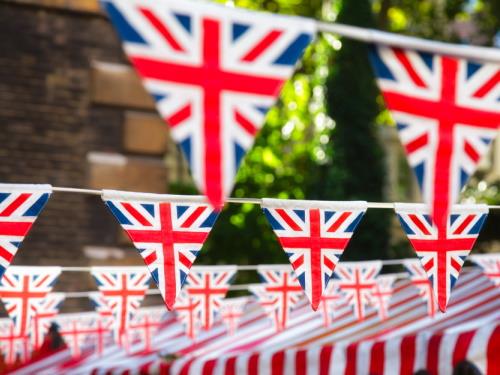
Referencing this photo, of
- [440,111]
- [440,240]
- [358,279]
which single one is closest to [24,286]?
[358,279]

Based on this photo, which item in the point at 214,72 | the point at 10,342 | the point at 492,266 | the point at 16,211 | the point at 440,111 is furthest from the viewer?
the point at 10,342

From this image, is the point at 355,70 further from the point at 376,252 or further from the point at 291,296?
the point at 291,296

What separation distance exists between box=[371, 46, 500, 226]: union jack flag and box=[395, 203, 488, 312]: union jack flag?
4.91 feet

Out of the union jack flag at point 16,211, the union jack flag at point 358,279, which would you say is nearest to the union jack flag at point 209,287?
the union jack flag at point 358,279

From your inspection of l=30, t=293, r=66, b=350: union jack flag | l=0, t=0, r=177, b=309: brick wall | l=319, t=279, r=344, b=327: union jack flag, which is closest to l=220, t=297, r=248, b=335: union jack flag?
l=319, t=279, r=344, b=327: union jack flag

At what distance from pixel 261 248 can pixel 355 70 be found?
3.40m

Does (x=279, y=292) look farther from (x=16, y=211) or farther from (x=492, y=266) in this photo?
(x=16, y=211)

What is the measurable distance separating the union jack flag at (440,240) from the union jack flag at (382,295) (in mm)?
2210

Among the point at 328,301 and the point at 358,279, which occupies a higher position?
the point at 358,279

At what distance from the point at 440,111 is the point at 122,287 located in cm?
414

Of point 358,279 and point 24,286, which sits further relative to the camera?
point 358,279

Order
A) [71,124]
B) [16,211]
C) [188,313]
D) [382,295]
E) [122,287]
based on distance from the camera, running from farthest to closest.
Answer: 1. [71,124]
2. [188,313]
3. [382,295]
4. [122,287]
5. [16,211]

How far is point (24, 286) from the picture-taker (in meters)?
7.18

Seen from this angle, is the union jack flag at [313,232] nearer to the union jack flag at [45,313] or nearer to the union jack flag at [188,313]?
the union jack flag at [188,313]
